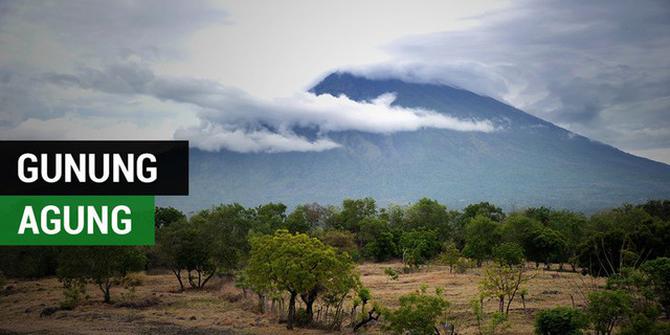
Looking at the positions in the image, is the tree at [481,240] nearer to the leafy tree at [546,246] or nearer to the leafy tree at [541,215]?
the leafy tree at [546,246]

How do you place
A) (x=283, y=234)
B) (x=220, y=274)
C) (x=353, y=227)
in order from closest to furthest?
1. (x=283, y=234)
2. (x=220, y=274)
3. (x=353, y=227)

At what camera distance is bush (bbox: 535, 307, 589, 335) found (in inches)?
969

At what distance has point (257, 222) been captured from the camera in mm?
77062

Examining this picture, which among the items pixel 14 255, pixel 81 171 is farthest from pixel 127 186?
pixel 14 255

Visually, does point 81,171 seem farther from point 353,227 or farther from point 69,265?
point 353,227

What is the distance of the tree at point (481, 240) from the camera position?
6159cm

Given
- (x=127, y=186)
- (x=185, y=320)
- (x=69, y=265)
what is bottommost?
(x=185, y=320)

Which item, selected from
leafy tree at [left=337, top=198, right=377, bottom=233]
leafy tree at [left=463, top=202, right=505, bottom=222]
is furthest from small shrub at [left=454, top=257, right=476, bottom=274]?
leafy tree at [left=337, top=198, right=377, bottom=233]

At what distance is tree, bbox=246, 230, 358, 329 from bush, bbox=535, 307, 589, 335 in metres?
9.08

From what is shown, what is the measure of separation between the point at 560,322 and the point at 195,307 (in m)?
23.4

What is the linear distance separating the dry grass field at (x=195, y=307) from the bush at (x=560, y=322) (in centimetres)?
260

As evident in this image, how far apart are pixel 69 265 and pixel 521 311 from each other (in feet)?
92.5

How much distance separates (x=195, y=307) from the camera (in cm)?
3991

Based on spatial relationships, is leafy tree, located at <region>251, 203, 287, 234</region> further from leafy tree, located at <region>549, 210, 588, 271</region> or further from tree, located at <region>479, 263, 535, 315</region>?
tree, located at <region>479, 263, 535, 315</region>
